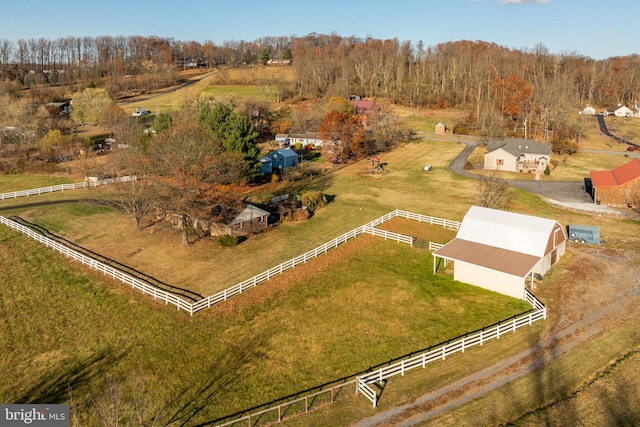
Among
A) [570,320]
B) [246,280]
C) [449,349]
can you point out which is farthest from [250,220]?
[570,320]

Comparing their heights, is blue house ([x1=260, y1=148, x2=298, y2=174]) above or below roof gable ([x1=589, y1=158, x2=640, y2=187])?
below

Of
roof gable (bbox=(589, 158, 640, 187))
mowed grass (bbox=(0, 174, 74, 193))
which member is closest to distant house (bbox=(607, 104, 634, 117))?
roof gable (bbox=(589, 158, 640, 187))

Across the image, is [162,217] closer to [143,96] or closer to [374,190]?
[374,190]

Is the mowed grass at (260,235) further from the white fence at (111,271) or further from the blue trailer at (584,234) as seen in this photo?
the blue trailer at (584,234)

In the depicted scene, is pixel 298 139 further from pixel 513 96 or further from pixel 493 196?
pixel 513 96

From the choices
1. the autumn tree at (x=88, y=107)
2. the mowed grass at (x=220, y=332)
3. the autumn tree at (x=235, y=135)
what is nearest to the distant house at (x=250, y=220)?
the mowed grass at (x=220, y=332)

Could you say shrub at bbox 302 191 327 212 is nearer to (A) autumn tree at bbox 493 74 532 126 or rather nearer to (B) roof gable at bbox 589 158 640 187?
(B) roof gable at bbox 589 158 640 187

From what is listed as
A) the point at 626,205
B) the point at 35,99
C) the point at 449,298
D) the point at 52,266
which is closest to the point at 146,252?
the point at 52,266
